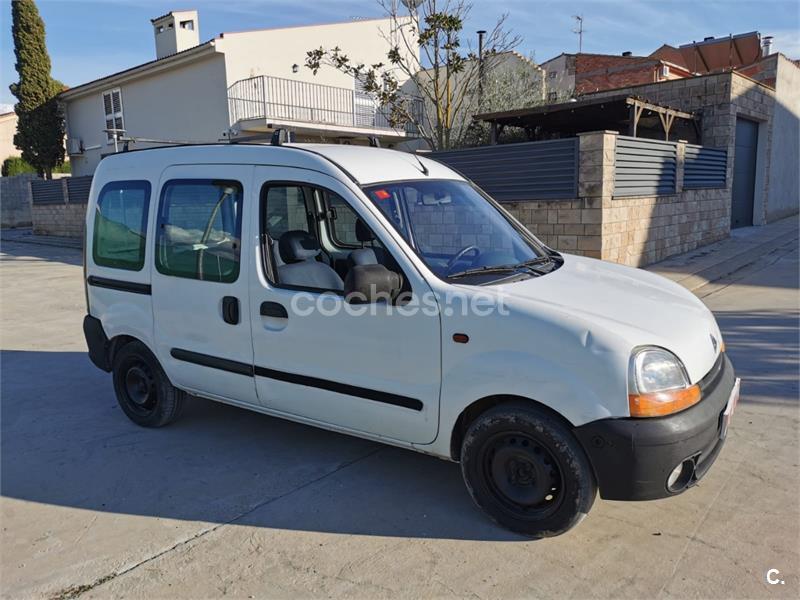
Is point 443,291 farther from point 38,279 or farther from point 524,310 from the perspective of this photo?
point 38,279

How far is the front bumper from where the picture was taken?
2721 mm

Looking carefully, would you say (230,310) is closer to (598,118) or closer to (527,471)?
(527,471)

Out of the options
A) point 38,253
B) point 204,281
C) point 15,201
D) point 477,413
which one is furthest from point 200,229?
point 15,201

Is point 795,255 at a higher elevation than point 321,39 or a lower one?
lower

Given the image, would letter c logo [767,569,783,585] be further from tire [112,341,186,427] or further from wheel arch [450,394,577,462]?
tire [112,341,186,427]

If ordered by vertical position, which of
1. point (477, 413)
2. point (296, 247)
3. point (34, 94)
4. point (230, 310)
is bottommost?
point (477, 413)

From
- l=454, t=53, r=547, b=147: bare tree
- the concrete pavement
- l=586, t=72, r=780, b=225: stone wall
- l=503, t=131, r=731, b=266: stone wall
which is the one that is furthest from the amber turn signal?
l=454, t=53, r=547, b=147: bare tree

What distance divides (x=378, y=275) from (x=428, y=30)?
1171cm

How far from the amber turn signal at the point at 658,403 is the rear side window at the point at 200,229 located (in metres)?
2.45

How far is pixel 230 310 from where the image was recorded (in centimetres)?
393

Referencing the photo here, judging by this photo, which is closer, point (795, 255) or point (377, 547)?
point (377, 547)

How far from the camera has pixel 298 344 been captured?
3666 mm

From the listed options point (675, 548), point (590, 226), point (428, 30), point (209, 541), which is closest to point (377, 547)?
point (209, 541)

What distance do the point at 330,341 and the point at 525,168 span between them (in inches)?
311
